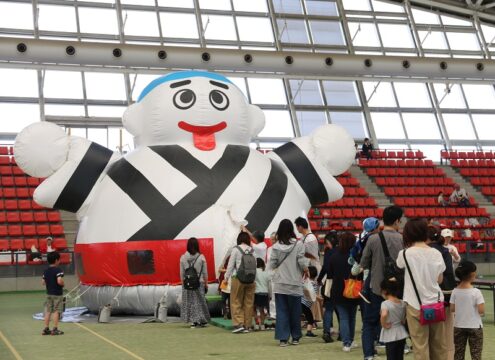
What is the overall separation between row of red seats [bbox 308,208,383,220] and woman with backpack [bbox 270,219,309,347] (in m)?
14.7

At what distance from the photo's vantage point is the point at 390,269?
647 cm

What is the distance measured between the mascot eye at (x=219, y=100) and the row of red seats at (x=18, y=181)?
11014 mm

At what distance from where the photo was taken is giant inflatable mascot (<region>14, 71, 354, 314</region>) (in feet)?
37.2

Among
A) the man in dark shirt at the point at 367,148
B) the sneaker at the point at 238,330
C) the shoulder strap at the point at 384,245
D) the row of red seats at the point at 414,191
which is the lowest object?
the sneaker at the point at 238,330

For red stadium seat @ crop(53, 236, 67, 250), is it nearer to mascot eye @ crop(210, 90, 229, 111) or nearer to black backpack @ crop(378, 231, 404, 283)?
mascot eye @ crop(210, 90, 229, 111)

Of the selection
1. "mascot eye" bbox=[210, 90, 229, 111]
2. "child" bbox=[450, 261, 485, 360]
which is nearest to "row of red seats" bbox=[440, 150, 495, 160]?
"mascot eye" bbox=[210, 90, 229, 111]

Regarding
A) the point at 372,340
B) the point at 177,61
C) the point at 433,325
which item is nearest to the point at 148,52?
the point at 177,61

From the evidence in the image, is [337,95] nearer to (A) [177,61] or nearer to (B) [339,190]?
(A) [177,61]

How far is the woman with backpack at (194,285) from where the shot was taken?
10.6 metres

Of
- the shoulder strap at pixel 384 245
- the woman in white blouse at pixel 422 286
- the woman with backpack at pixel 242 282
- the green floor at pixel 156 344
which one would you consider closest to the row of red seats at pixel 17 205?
the green floor at pixel 156 344

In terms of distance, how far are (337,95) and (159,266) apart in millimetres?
17959

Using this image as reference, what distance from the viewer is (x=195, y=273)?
10570 mm

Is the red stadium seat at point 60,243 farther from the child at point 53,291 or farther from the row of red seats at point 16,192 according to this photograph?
the child at point 53,291

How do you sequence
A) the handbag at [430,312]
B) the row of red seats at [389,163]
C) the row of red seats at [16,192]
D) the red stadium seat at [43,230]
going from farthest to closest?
the row of red seats at [389,163] < the row of red seats at [16,192] < the red stadium seat at [43,230] < the handbag at [430,312]
